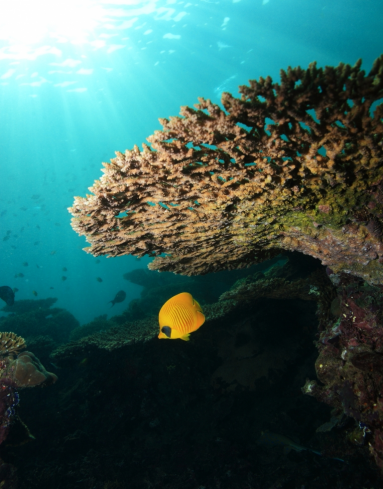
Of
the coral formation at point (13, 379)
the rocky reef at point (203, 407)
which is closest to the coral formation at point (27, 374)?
the coral formation at point (13, 379)

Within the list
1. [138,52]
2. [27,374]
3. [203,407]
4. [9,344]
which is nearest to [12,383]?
[27,374]

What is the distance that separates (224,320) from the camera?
240 inches

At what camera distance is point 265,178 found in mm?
2104

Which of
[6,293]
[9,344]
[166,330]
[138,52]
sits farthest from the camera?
[138,52]

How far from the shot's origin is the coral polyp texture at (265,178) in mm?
1499

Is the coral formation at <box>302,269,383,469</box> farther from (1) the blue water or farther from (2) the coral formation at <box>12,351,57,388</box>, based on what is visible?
(1) the blue water

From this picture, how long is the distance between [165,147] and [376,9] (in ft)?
148

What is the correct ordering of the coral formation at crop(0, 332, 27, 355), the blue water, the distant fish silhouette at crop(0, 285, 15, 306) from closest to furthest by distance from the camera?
1. the coral formation at crop(0, 332, 27, 355)
2. the distant fish silhouette at crop(0, 285, 15, 306)
3. the blue water

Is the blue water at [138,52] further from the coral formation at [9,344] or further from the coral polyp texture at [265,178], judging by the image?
the coral polyp texture at [265,178]

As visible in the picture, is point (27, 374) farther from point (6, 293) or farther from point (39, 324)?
point (39, 324)

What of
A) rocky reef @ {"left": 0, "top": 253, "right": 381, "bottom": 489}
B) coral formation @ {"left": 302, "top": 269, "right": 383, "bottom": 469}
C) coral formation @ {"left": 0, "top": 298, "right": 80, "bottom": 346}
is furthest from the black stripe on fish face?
coral formation @ {"left": 0, "top": 298, "right": 80, "bottom": 346}

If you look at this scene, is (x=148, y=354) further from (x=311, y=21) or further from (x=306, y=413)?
(x=311, y=21)

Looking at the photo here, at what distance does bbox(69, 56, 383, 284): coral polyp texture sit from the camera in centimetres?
150

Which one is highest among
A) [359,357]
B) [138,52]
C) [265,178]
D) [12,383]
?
[138,52]
